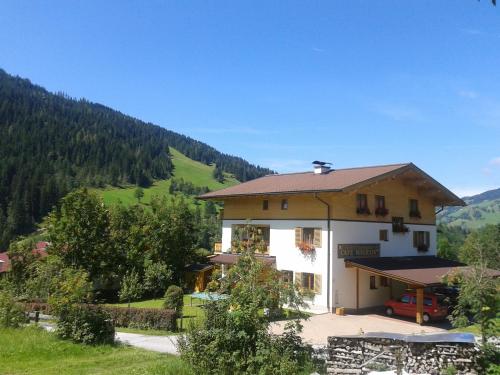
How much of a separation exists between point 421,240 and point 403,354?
877 inches

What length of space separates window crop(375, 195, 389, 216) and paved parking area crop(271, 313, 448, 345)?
6.80 metres

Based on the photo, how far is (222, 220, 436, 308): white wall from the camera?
2558cm

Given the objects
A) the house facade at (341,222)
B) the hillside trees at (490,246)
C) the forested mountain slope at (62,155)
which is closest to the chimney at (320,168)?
the house facade at (341,222)

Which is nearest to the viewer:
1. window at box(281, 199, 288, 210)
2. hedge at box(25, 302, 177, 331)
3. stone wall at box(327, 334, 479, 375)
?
stone wall at box(327, 334, 479, 375)

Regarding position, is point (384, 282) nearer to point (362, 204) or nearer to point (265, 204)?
point (362, 204)

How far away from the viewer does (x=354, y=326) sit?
21.8 metres

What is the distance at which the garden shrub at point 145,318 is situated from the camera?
61.2 ft

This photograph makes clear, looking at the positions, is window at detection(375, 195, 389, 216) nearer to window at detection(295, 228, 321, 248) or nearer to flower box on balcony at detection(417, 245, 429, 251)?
window at detection(295, 228, 321, 248)

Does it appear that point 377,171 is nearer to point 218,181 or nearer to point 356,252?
point 356,252

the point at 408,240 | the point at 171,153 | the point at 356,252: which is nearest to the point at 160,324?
the point at 356,252

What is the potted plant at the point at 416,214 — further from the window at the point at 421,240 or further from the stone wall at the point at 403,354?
the stone wall at the point at 403,354

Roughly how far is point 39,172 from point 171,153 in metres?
78.8

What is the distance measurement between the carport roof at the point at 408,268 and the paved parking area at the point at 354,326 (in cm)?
221

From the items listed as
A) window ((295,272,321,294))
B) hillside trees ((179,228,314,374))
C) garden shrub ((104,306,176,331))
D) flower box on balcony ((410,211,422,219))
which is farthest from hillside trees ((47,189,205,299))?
hillside trees ((179,228,314,374))
